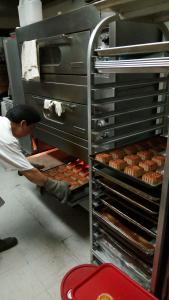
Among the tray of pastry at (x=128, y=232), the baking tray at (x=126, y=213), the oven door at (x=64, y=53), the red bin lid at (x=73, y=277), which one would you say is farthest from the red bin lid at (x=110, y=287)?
the oven door at (x=64, y=53)

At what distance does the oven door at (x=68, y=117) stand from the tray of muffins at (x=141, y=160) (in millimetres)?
399

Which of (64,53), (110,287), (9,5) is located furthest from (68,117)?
(9,5)

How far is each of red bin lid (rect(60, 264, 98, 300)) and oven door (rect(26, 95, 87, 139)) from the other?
828mm

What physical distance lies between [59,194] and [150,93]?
899 mm

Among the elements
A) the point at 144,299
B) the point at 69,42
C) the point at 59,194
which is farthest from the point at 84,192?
the point at 69,42

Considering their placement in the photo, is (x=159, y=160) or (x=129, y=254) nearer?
(x=159, y=160)

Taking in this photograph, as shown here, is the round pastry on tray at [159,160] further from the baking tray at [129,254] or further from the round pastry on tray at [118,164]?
the baking tray at [129,254]

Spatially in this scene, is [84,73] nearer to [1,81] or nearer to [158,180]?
[158,180]

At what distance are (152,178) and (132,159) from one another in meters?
0.20

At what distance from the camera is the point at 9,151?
1.47 meters

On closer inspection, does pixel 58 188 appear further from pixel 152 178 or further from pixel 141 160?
pixel 152 178

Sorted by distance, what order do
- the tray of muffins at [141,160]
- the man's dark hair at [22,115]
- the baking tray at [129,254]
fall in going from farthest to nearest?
the man's dark hair at [22,115], the baking tray at [129,254], the tray of muffins at [141,160]

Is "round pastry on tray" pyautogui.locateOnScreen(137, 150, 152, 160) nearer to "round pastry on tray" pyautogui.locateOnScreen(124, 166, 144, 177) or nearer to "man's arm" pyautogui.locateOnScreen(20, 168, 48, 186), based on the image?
"round pastry on tray" pyautogui.locateOnScreen(124, 166, 144, 177)

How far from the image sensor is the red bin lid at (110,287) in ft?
3.33
